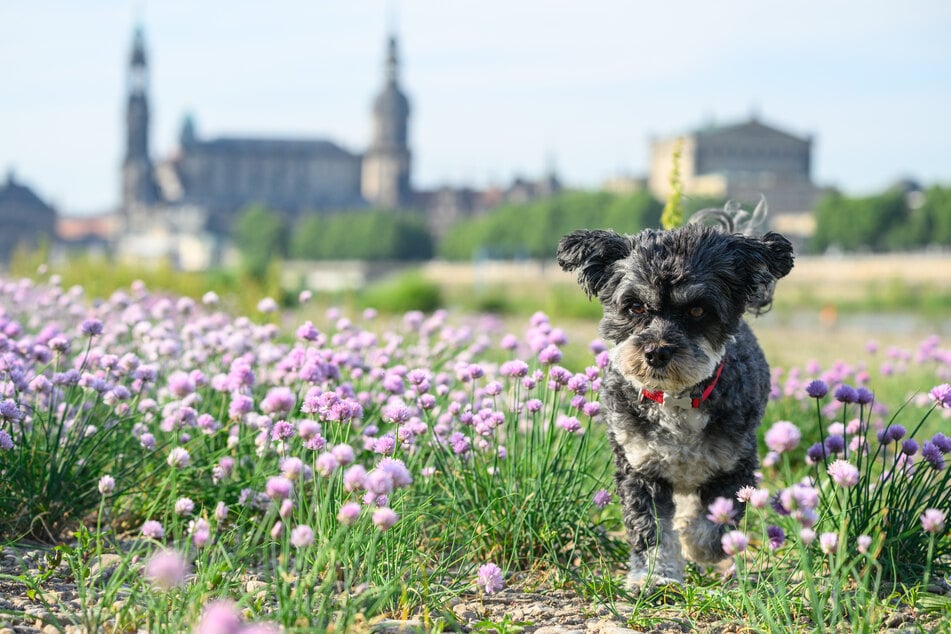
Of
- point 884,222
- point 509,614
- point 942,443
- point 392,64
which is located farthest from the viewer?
point 392,64

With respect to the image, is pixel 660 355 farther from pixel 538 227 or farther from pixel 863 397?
pixel 538 227

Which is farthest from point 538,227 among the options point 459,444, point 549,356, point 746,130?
point 459,444

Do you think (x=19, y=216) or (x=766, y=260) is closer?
(x=766, y=260)

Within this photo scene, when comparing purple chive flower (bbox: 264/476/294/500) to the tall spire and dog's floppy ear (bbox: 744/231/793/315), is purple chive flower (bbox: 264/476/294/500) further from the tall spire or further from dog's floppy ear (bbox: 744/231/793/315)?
the tall spire

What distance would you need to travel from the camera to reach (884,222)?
237 ft

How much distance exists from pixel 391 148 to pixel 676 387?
419ft

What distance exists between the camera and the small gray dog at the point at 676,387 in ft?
10.8

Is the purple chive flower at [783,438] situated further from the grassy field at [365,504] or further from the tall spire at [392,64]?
the tall spire at [392,64]

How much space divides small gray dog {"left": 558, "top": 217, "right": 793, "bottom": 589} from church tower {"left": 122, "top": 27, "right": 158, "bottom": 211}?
448 ft

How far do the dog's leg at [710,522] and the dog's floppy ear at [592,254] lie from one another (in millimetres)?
706

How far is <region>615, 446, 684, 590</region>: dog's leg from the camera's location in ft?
11.0

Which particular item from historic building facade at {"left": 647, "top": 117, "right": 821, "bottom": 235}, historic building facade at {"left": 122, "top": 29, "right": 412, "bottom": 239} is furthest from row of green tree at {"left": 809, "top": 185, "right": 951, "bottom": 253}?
historic building facade at {"left": 122, "top": 29, "right": 412, "bottom": 239}

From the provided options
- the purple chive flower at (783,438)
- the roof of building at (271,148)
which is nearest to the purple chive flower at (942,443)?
the purple chive flower at (783,438)

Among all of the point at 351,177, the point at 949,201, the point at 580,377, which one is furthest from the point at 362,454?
the point at 351,177
